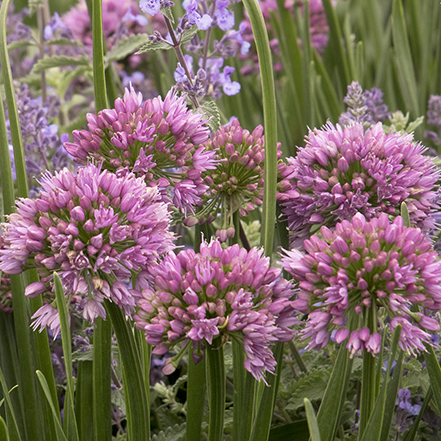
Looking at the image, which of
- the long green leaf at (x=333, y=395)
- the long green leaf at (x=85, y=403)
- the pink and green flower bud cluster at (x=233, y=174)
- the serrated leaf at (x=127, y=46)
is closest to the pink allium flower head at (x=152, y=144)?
the pink and green flower bud cluster at (x=233, y=174)

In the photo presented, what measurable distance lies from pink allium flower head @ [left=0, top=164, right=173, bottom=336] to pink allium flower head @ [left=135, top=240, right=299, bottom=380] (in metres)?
0.03

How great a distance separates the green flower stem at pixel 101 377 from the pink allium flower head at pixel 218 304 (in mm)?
195

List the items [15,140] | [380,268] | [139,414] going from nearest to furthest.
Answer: [380,268] < [139,414] < [15,140]

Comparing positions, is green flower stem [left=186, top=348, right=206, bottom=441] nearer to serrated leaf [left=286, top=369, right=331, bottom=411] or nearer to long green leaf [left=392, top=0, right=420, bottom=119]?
serrated leaf [left=286, top=369, right=331, bottom=411]

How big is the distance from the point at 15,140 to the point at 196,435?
0.50 m

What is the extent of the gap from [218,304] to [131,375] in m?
0.15

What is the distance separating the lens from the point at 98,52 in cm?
71

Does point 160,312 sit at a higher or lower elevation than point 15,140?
lower

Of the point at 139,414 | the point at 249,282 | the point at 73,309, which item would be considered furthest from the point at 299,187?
the point at 73,309

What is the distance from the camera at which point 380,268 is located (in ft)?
1.71

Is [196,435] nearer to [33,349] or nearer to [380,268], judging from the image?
[33,349]

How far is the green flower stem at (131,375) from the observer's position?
0.57 m

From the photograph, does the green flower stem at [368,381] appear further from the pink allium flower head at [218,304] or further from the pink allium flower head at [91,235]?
the pink allium flower head at [91,235]

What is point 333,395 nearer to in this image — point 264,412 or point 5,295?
point 264,412
